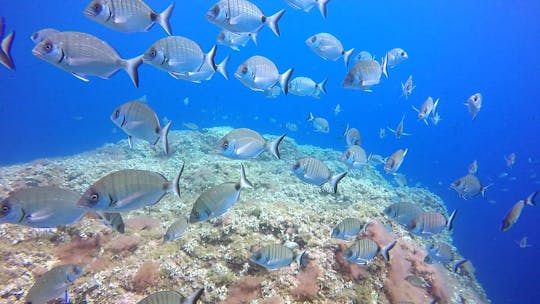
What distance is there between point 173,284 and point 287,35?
15365 cm

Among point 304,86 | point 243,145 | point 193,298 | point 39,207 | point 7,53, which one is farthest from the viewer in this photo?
point 304,86

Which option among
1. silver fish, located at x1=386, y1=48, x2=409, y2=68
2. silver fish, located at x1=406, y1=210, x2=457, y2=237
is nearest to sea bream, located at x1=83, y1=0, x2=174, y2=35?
silver fish, located at x1=406, y1=210, x2=457, y2=237

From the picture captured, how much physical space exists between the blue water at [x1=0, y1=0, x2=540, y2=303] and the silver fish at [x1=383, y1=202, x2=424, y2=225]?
26959mm

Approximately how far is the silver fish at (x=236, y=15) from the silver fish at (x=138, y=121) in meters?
1.62

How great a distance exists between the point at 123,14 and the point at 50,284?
10.3 feet

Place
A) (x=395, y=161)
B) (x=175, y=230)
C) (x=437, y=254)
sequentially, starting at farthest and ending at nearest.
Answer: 1. (x=395, y=161)
2. (x=437, y=254)
3. (x=175, y=230)

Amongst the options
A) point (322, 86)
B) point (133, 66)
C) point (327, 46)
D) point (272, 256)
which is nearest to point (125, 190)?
point (133, 66)

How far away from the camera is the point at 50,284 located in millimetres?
3291

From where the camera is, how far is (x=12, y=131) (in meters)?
73.2

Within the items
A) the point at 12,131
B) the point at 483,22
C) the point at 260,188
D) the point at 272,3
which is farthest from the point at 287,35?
the point at 260,188

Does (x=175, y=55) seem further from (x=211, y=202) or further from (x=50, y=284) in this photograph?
(x=50, y=284)

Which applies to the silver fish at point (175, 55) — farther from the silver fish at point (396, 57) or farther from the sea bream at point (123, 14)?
the silver fish at point (396, 57)

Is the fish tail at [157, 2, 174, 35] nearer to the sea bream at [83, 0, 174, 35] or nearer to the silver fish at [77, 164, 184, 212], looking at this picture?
the sea bream at [83, 0, 174, 35]

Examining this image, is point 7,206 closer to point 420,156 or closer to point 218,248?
point 218,248
